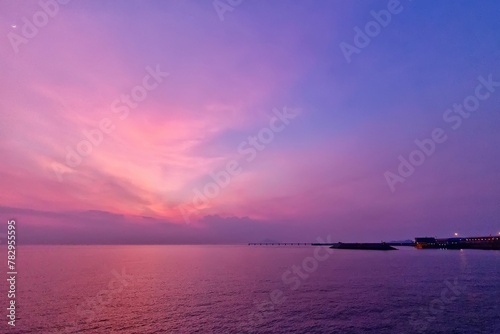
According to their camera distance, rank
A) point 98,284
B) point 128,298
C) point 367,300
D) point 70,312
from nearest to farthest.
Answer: point 70,312 → point 367,300 → point 128,298 → point 98,284

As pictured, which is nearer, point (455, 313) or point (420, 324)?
point (420, 324)

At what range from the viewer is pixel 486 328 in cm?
2823

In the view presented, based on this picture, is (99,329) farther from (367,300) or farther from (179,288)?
(367,300)

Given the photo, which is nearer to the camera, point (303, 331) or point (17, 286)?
point (303, 331)

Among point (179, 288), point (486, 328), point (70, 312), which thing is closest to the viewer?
point (486, 328)

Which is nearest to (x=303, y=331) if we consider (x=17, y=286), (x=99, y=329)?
(x=99, y=329)

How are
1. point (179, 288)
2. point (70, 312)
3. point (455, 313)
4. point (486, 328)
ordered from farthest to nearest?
point (179, 288)
point (70, 312)
point (455, 313)
point (486, 328)

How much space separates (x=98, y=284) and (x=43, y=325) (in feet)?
96.1

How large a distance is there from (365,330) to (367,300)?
44.0 ft

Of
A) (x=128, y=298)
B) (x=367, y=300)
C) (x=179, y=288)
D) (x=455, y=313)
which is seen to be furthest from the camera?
(x=179, y=288)

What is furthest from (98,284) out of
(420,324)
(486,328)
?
(486,328)

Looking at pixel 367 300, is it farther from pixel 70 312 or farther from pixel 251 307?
pixel 70 312

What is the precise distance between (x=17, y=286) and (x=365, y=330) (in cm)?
5931

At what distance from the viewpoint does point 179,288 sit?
179 ft
